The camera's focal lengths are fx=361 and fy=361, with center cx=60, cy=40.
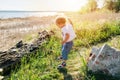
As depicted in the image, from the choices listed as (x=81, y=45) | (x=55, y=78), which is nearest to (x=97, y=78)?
(x=55, y=78)

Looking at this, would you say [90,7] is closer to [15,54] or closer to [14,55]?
[15,54]

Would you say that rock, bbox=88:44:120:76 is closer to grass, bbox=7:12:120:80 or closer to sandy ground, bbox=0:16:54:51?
grass, bbox=7:12:120:80

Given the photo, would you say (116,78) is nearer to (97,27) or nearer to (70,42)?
(70,42)

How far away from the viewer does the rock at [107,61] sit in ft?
28.2

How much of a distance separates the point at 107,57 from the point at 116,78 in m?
0.60

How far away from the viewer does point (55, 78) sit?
9008mm

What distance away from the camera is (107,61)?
8719 mm

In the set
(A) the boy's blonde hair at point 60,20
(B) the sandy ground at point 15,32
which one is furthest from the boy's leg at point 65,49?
(B) the sandy ground at point 15,32

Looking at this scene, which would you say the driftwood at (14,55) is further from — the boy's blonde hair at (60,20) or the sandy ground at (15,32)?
the sandy ground at (15,32)

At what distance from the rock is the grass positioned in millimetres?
180

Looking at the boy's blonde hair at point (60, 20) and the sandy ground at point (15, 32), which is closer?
the boy's blonde hair at point (60, 20)

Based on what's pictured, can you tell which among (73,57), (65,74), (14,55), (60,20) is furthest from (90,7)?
(65,74)

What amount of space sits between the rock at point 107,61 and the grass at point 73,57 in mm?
180

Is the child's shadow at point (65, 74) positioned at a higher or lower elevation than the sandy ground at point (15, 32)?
higher
